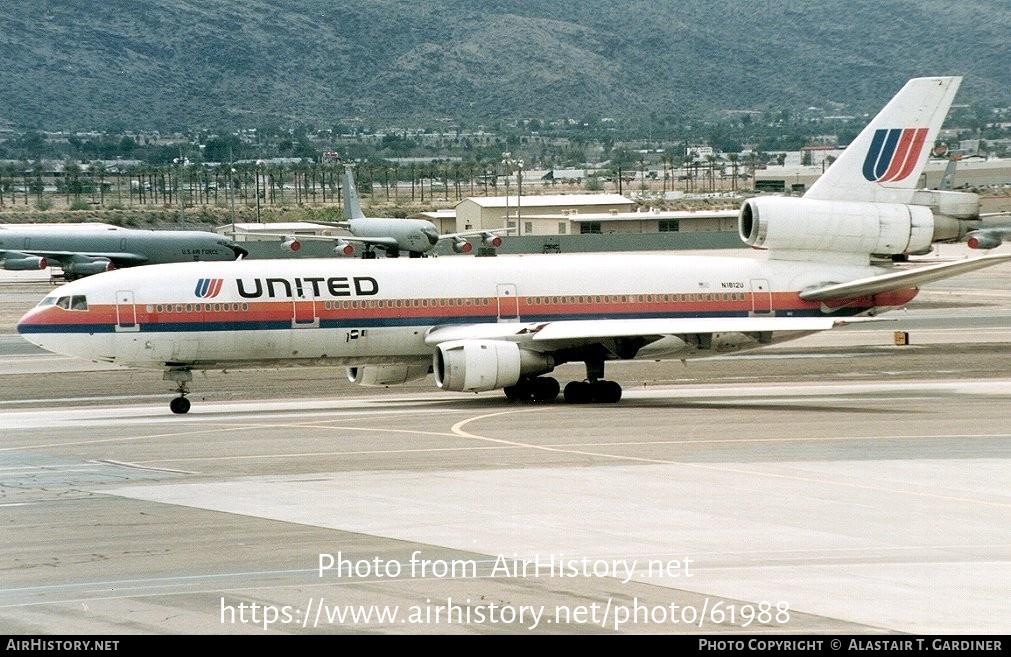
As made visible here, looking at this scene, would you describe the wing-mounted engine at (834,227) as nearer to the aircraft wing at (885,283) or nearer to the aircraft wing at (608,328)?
the aircraft wing at (885,283)

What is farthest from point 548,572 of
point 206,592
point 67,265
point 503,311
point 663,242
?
point 663,242

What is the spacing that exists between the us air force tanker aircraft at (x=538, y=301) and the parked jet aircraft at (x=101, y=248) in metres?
65.7

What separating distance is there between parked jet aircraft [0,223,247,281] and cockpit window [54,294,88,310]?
65.5 metres

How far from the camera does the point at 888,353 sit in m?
51.4

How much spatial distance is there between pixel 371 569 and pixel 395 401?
74.8 feet

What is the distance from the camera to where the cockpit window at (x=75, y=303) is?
123 ft

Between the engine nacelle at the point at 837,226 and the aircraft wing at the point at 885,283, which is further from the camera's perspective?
the engine nacelle at the point at 837,226

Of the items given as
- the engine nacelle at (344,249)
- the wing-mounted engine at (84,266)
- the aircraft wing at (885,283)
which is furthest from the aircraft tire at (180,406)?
the engine nacelle at (344,249)

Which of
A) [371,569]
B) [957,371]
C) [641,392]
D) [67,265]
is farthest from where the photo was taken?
[67,265]

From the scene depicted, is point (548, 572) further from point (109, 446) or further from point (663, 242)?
point (663, 242)

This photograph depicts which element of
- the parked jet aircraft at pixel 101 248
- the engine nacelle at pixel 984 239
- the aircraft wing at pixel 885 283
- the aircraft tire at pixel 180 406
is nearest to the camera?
the aircraft tire at pixel 180 406

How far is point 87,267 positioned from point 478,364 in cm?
6969

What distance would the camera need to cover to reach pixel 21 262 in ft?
347

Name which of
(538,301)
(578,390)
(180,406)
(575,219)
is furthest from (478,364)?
(575,219)
